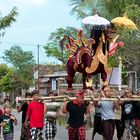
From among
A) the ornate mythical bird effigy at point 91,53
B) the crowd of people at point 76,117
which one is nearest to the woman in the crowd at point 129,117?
the crowd of people at point 76,117

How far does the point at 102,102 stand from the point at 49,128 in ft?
5.24

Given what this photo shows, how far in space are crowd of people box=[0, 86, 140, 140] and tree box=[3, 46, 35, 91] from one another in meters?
50.4

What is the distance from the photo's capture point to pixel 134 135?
12.1m

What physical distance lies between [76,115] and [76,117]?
0.05 metres

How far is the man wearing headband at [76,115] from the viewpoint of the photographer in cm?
1116

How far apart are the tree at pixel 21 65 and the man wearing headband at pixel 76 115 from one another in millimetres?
52018

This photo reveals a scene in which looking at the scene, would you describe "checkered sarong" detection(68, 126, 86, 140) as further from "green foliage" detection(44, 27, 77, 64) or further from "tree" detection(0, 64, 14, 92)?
"tree" detection(0, 64, 14, 92)

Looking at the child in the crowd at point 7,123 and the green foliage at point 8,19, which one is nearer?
the child in the crowd at point 7,123

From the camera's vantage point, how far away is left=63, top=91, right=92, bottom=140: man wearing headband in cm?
1116

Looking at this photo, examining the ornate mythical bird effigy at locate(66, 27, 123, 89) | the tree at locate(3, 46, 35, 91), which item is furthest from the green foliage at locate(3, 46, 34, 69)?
the ornate mythical bird effigy at locate(66, 27, 123, 89)

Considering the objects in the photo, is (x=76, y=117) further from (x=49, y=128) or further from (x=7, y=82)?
(x=7, y=82)

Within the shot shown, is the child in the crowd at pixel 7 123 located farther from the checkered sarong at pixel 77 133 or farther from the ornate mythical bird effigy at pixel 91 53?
the ornate mythical bird effigy at pixel 91 53

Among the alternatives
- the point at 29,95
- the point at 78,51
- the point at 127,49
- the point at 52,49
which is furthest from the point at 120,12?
the point at 52,49

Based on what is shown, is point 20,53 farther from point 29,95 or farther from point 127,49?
point 29,95
